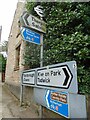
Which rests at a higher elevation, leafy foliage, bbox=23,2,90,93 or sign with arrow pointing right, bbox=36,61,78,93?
leafy foliage, bbox=23,2,90,93

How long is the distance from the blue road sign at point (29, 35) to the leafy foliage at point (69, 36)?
0.67 metres

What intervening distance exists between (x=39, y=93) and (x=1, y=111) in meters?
2.11

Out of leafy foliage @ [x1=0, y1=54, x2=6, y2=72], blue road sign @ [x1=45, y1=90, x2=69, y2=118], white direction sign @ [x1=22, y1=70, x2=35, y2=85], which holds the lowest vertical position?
blue road sign @ [x1=45, y1=90, x2=69, y2=118]

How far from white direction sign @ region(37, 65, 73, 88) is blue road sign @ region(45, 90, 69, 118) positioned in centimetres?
17

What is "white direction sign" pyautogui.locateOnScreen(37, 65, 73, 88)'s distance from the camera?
8.31ft

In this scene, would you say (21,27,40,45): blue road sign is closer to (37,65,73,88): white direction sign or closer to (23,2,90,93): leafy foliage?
(23,2,90,93): leafy foliage

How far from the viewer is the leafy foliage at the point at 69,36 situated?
11.5ft

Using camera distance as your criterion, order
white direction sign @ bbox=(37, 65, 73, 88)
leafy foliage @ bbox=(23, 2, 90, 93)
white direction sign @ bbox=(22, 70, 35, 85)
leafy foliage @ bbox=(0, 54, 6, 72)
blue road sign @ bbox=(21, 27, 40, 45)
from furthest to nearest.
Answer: leafy foliage @ bbox=(0, 54, 6, 72) → white direction sign @ bbox=(22, 70, 35, 85) → blue road sign @ bbox=(21, 27, 40, 45) → leafy foliage @ bbox=(23, 2, 90, 93) → white direction sign @ bbox=(37, 65, 73, 88)

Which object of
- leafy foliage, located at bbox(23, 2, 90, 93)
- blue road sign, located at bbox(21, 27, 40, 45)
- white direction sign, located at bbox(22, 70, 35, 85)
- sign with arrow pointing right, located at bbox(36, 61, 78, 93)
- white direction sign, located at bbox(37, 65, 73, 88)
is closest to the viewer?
sign with arrow pointing right, located at bbox(36, 61, 78, 93)

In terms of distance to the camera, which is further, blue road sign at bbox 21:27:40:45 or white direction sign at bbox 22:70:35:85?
white direction sign at bbox 22:70:35:85

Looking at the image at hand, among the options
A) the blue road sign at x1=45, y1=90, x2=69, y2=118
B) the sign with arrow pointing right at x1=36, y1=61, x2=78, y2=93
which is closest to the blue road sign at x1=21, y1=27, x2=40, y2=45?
the sign with arrow pointing right at x1=36, y1=61, x2=78, y2=93

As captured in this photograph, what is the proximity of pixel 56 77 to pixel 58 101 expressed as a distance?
→ 0.45 metres

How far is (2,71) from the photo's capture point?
16.9 m

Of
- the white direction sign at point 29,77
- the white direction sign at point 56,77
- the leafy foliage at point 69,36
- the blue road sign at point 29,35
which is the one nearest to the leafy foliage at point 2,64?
the white direction sign at point 29,77
